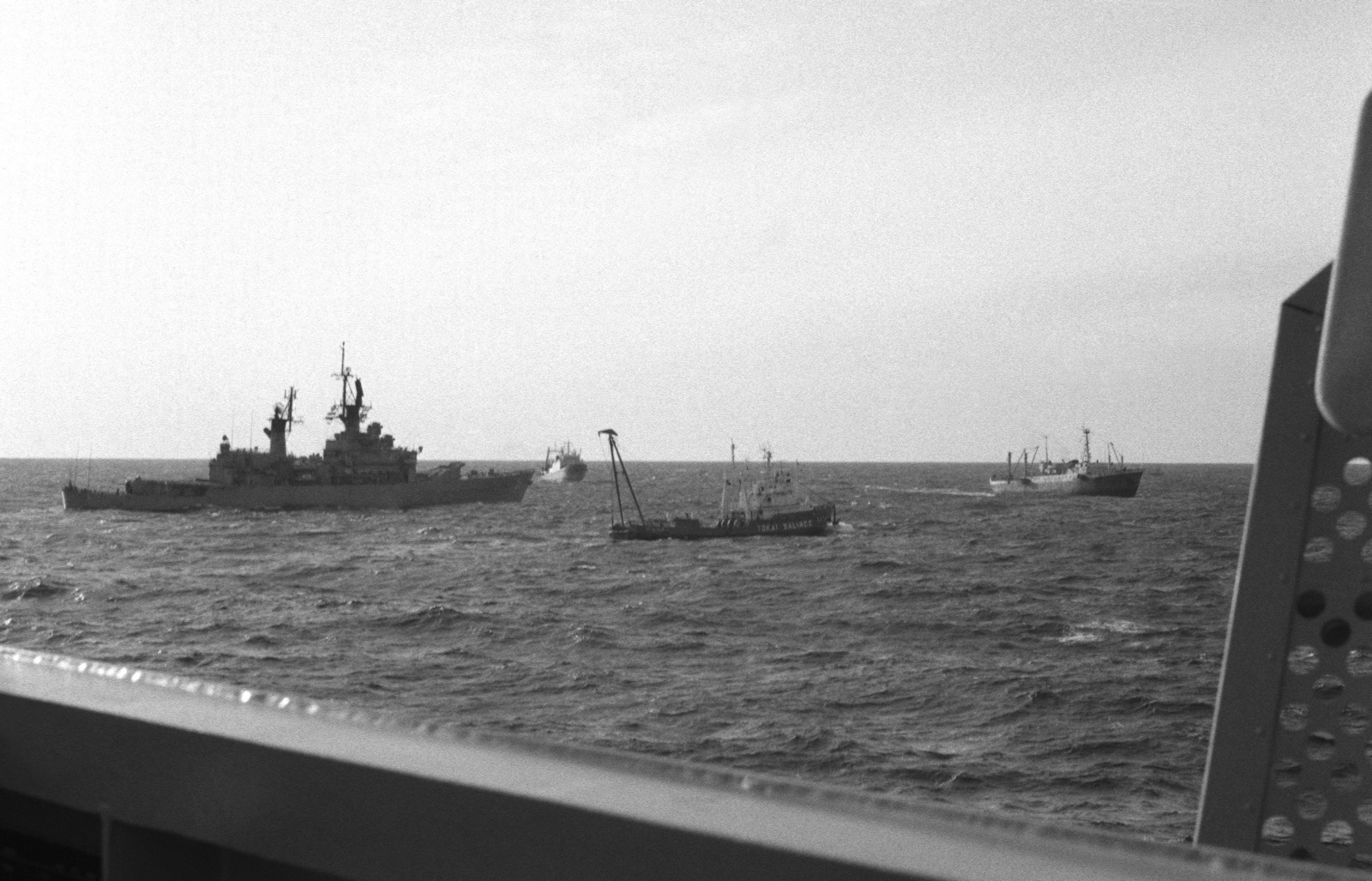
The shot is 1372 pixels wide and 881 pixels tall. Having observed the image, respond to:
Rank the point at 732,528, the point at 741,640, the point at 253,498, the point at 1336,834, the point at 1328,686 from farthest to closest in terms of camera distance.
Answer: the point at 253,498, the point at 732,528, the point at 741,640, the point at 1336,834, the point at 1328,686

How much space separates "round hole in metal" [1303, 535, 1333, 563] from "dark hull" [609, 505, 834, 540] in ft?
182

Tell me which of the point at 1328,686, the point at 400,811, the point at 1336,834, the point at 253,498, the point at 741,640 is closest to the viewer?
the point at 400,811

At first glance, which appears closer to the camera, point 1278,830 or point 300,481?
point 1278,830

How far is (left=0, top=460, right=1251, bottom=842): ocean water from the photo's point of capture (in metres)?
16.8

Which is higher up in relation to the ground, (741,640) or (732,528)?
(732,528)

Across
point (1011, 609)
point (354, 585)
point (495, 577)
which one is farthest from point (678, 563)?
point (1011, 609)

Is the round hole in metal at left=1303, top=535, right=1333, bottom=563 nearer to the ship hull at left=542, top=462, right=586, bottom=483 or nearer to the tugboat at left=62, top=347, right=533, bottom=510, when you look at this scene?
the tugboat at left=62, top=347, right=533, bottom=510

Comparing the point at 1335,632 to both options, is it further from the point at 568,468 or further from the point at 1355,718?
the point at 568,468

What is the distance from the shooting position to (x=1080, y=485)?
119 meters

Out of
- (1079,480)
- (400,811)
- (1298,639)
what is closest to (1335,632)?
(1298,639)

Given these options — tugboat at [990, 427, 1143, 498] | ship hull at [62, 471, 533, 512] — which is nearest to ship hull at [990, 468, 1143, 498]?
tugboat at [990, 427, 1143, 498]

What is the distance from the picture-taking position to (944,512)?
8581 cm

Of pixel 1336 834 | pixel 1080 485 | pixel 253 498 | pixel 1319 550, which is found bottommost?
pixel 253 498

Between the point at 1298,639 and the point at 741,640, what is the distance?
25.3 metres
